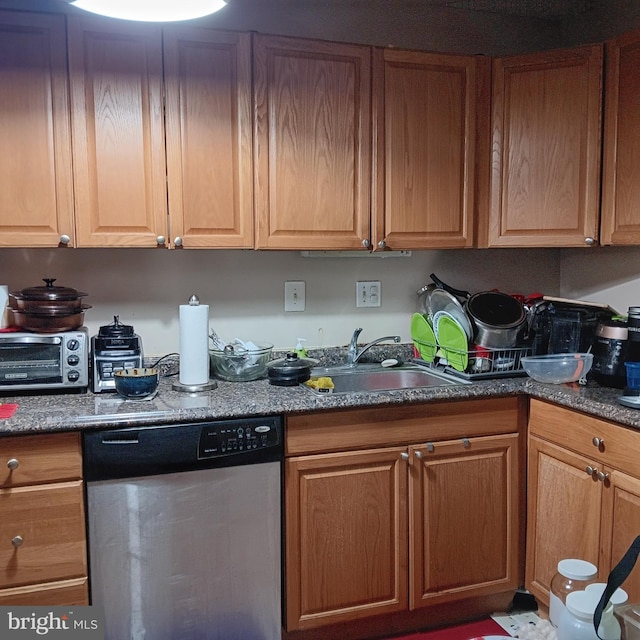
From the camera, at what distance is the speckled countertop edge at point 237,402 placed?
183 cm

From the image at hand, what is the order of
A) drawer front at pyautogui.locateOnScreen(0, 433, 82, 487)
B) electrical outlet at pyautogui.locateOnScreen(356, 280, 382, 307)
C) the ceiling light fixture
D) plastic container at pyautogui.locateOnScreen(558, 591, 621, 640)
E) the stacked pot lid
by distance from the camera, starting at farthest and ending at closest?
electrical outlet at pyautogui.locateOnScreen(356, 280, 382, 307), the stacked pot lid, drawer front at pyautogui.locateOnScreen(0, 433, 82, 487), the ceiling light fixture, plastic container at pyautogui.locateOnScreen(558, 591, 621, 640)

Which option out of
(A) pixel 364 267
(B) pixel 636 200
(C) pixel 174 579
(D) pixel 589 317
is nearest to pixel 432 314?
(A) pixel 364 267

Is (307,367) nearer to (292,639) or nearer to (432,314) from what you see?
(432,314)

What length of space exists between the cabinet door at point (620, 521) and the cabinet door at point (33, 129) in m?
1.94

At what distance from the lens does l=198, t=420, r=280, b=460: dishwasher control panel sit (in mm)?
1912

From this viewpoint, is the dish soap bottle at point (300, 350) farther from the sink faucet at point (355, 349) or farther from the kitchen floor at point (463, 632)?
the kitchen floor at point (463, 632)

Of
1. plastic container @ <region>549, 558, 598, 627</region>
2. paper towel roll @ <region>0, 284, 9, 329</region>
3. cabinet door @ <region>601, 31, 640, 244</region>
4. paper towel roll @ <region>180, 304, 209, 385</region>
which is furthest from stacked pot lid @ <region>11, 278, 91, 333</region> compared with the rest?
cabinet door @ <region>601, 31, 640, 244</region>

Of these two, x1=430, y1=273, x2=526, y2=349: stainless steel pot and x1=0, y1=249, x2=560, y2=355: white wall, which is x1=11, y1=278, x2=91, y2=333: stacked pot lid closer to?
x1=0, y1=249, x2=560, y2=355: white wall

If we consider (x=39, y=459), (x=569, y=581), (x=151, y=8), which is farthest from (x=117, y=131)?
(x=569, y=581)

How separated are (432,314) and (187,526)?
135cm

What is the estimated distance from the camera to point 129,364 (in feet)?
7.13

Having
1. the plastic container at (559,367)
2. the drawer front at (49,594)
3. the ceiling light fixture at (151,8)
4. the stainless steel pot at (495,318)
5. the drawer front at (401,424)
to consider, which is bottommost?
the drawer front at (49,594)

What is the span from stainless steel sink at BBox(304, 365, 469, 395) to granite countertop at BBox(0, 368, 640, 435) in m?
0.29

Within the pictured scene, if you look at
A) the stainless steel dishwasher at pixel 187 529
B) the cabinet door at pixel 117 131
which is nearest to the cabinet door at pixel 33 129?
the cabinet door at pixel 117 131
